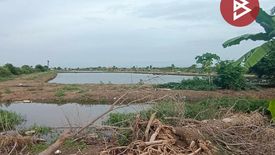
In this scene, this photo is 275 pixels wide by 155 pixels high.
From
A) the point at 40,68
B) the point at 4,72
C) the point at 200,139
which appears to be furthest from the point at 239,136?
the point at 40,68

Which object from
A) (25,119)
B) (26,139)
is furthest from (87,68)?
(26,139)

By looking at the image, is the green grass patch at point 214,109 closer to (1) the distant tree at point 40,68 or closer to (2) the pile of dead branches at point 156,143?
(2) the pile of dead branches at point 156,143

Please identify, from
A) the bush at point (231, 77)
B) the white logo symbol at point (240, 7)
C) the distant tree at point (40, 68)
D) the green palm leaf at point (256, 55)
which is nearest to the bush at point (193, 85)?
the bush at point (231, 77)

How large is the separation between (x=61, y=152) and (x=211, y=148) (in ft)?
10.8

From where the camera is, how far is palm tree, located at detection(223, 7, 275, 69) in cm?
1069

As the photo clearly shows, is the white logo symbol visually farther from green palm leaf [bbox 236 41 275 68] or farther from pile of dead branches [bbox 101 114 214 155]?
pile of dead branches [bbox 101 114 214 155]

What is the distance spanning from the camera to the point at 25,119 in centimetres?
1308

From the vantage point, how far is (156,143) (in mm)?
6008

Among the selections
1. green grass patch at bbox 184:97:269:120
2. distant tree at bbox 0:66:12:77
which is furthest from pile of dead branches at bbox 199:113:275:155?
distant tree at bbox 0:66:12:77

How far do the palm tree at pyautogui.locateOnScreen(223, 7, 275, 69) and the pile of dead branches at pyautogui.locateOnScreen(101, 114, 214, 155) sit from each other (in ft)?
17.0

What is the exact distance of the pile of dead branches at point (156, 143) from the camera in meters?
5.95

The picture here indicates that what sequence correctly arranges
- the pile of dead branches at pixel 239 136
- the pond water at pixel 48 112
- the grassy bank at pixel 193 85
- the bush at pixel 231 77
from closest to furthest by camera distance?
the pile of dead branches at pixel 239 136, the pond water at pixel 48 112, the bush at pixel 231 77, the grassy bank at pixel 193 85

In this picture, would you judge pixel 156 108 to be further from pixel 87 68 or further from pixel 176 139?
pixel 87 68

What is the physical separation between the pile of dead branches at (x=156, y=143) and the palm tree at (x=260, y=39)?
5.17 meters
